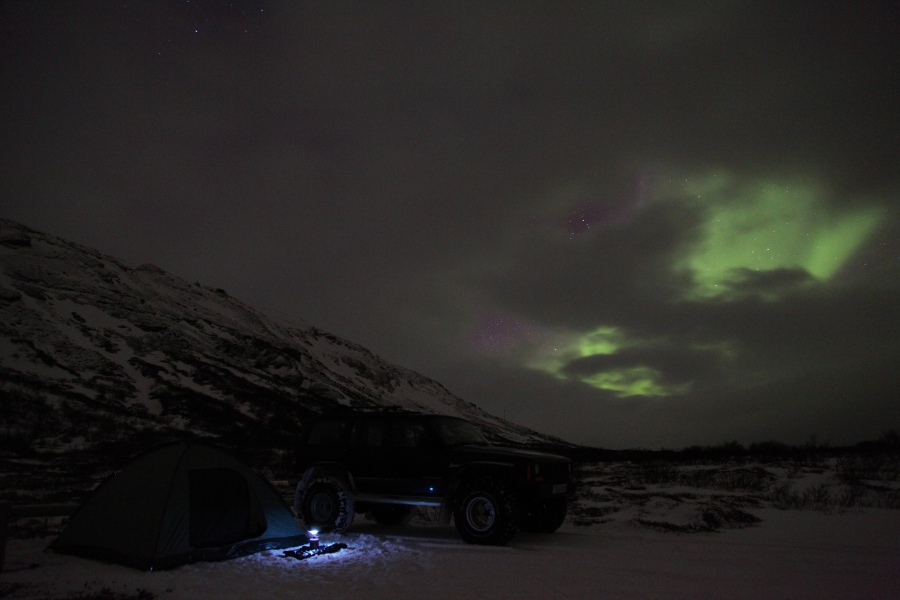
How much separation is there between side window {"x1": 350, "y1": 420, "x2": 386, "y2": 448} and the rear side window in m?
0.29

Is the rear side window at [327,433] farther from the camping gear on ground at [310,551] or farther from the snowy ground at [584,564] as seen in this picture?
the camping gear on ground at [310,551]

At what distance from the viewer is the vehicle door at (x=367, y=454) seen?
34.5ft

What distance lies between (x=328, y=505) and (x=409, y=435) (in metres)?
1.93

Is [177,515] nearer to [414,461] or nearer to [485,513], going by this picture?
[414,461]

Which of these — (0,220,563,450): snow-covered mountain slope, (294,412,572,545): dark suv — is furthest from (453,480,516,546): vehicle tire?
(0,220,563,450): snow-covered mountain slope

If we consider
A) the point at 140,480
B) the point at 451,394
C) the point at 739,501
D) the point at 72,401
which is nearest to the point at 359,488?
the point at 140,480

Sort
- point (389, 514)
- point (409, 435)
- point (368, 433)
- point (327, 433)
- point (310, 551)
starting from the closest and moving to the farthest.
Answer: point (310, 551), point (409, 435), point (368, 433), point (327, 433), point (389, 514)

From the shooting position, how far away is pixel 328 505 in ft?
34.8

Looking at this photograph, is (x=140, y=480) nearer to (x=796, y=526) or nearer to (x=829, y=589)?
(x=829, y=589)

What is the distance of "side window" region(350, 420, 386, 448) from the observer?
10.8 metres

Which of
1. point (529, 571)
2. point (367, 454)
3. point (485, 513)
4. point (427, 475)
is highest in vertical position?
point (367, 454)

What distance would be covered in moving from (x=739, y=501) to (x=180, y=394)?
148ft

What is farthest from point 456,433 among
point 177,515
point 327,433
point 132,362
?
point 132,362

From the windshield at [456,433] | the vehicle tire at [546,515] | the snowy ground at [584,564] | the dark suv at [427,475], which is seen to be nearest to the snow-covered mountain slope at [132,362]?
the dark suv at [427,475]
